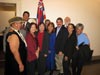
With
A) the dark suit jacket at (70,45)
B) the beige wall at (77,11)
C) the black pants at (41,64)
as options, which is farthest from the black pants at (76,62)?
the beige wall at (77,11)

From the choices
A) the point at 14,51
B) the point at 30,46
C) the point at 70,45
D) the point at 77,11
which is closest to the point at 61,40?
the point at 70,45

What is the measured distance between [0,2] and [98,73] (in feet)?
12.6

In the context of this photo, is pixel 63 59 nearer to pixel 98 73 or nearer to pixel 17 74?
pixel 98 73

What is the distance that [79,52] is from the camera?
5332 millimetres

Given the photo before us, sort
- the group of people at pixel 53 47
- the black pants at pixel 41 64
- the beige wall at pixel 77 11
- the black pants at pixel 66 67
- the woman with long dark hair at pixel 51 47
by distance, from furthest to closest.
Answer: the beige wall at pixel 77 11
the black pants at pixel 66 67
the woman with long dark hair at pixel 51 47
the black pants at pixel 41 64
the group of people at pixel 53 47

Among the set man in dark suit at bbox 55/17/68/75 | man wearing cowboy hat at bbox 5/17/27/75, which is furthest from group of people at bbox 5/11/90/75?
man wearing cowboy hat at bbox 5/17/27/75

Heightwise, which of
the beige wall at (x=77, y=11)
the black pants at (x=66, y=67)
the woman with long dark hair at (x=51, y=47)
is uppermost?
the beige wall at (x=77, y=11)

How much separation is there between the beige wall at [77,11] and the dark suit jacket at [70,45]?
277 cm

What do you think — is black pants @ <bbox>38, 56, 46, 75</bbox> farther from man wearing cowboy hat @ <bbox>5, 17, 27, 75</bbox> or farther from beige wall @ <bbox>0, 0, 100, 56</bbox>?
beige wall @ <bbox>0, 0, 100, 56</bbox>

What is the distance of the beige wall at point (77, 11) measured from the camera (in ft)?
25.3

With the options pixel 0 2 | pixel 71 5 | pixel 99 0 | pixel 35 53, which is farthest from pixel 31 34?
pixel 99 0

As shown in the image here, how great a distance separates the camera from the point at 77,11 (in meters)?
8.41

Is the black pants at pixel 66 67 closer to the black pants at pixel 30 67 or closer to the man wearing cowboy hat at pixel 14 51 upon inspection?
the black pants at pixel 30 67

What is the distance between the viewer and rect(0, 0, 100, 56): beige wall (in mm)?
7707
